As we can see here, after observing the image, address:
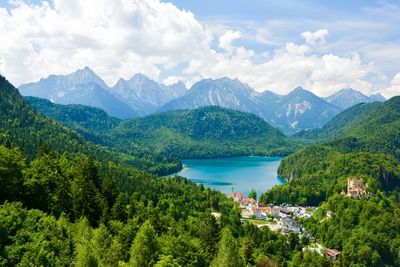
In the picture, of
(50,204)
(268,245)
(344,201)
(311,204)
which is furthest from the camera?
(311,204)

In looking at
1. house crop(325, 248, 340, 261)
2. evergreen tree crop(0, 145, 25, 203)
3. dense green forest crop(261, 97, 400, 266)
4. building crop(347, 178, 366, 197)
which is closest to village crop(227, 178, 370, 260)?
building crop(347, 178, 366, 197)

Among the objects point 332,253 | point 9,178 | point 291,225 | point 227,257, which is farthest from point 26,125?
point 227,257

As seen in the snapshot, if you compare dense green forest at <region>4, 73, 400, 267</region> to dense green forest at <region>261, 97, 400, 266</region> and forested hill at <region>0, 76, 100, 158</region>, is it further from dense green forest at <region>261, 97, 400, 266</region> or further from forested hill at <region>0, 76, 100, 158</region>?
forested hill at <region>0, 76, 100, 158</region>

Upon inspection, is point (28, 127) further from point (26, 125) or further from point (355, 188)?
point (355, 188)

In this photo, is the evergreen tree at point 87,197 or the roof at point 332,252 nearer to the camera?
the evergreen tree at point 87,197


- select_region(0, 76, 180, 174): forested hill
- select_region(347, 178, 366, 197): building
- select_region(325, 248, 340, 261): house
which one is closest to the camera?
select_region(325, 248, 340, 261): house

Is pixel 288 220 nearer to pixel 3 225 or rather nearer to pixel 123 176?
pixel 123 176

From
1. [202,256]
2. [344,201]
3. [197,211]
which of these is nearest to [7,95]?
[197,211]

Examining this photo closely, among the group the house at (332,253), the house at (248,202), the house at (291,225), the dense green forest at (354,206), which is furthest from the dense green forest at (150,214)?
the house at (248,202)

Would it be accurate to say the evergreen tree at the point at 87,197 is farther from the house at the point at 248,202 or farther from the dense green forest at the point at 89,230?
the house at the point at 248,202
